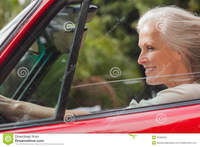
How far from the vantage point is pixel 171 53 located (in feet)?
5.17

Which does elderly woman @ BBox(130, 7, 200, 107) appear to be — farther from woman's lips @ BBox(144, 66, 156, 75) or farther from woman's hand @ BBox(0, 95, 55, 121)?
woman's hand @ BBox(0, 95, 55, 121)

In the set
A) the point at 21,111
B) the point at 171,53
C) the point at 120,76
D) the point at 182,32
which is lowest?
the point at 21,111

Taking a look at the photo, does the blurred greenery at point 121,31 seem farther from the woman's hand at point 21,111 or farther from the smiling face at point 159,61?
the woman's hand at point 21,111

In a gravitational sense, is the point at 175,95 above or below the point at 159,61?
below

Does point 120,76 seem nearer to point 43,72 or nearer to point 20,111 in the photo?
point 20,111

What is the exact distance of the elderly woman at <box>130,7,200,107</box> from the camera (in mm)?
1569

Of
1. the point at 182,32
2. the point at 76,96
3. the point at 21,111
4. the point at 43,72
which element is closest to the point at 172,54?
the point at 182,32

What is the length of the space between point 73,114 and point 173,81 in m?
0.52

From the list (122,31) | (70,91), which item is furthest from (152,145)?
(122,31)

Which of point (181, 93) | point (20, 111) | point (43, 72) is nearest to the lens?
point (181, 93)

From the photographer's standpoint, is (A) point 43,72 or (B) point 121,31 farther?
(A) point 43,72

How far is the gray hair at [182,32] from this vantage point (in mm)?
1580

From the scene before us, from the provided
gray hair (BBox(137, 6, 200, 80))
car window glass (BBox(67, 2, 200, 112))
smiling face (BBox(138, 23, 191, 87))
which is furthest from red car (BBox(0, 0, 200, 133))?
gray hair (BBox(137, 6, 200, 80))

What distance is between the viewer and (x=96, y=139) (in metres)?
1.44
